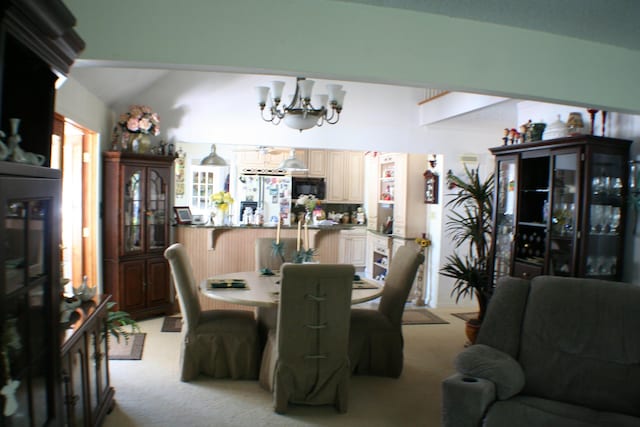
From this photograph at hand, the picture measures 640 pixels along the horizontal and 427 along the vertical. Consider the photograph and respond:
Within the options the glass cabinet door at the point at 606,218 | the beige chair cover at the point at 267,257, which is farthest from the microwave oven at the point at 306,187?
the glass cabinet door at the point at 606,218

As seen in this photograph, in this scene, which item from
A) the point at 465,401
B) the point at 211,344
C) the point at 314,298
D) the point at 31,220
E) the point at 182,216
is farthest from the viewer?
the point at 182,216

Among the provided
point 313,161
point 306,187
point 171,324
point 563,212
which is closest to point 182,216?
point 171,324

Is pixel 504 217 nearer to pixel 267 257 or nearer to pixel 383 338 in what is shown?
pixel 383 338

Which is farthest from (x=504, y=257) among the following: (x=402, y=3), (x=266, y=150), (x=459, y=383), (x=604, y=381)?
(x=266, y=150)

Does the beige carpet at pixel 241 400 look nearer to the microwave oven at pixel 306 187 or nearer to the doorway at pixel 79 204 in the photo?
the doorway at pixel 79 204

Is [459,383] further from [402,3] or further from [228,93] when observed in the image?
[228,93]

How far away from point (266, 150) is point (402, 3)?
6017mm

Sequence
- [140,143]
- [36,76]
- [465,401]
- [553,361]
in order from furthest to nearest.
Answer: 1. [140,143]
2. [553,361]
3. [465,401]
4. [36,76]

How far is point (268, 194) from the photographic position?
8352mm

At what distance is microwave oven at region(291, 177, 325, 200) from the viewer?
27.6 feet

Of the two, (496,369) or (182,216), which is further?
(182,216)

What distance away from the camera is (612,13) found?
233 cm

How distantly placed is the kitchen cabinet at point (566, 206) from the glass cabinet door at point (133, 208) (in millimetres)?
3626

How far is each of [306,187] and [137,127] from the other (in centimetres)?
410
